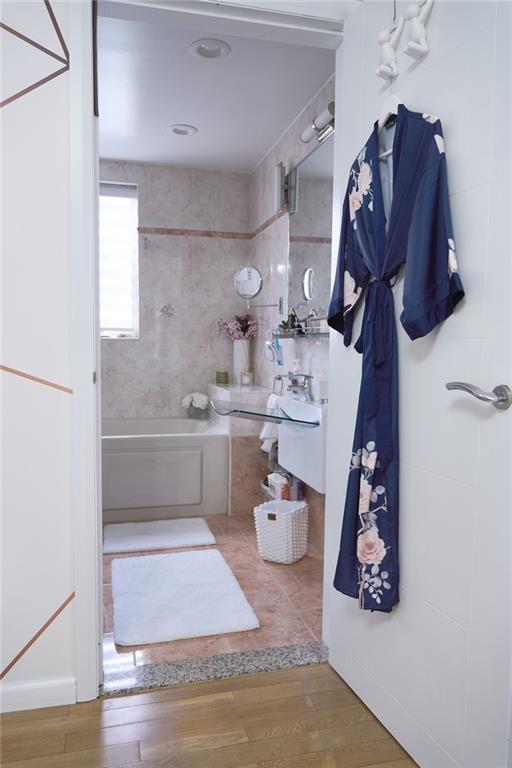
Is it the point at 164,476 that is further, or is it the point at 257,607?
the point at 164,476

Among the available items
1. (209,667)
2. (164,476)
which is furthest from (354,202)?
(164,476)

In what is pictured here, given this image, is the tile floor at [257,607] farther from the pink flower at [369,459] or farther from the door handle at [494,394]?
the door handle at [494,394]

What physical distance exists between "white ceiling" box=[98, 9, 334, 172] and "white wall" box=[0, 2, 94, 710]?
26.4 inches

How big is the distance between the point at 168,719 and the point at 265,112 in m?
3.14

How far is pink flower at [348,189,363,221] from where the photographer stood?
1.75 meters

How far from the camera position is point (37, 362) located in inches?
69.4

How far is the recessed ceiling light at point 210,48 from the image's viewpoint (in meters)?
2.62

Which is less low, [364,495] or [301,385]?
[301,385]

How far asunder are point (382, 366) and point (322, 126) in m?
1.72

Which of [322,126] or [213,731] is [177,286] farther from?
[213,731]

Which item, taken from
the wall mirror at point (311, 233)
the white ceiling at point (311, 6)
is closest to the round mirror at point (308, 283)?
the wall mirror at point (311, 233)

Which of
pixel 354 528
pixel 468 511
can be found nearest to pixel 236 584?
pixel 354 528

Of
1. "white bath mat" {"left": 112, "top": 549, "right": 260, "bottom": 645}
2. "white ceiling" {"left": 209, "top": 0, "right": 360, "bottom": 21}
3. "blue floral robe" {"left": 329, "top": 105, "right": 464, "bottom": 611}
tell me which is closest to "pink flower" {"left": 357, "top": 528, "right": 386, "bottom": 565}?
"blue floral robe" {"left": 329, "top": 105, "right": 464, "bottom": 611}

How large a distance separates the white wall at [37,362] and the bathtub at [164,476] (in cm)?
176
